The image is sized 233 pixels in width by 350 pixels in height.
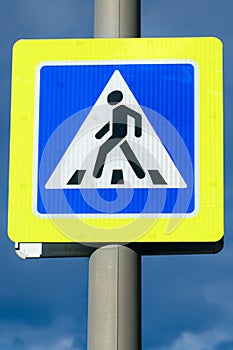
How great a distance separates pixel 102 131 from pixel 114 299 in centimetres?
52

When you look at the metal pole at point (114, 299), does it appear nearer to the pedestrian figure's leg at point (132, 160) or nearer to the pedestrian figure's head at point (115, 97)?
the pedestrian figure's leg at point (132, 160)

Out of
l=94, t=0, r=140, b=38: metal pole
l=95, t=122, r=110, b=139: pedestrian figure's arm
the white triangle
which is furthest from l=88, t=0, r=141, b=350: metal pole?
l=94, t=0, r=140, b=38: metal pole

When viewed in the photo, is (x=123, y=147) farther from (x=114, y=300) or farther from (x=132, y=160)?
(x=114, y=300)

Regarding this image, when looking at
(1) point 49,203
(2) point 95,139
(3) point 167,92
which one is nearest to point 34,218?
(1) point 49,203

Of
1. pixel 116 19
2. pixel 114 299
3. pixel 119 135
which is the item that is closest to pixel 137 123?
pixel 119 135

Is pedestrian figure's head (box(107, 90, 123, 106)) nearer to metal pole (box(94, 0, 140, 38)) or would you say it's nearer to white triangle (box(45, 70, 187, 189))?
white triangle (box(45, 70, 187, 189))

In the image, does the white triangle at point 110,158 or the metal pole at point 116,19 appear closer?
the white triangle at point 110,158

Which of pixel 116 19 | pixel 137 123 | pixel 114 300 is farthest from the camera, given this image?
pixel 116 19

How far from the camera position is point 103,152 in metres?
3.00

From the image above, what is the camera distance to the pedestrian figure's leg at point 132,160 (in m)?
2.98

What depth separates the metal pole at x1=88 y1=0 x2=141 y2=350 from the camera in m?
2.88

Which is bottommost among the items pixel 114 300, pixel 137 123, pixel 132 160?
pixel 114 300

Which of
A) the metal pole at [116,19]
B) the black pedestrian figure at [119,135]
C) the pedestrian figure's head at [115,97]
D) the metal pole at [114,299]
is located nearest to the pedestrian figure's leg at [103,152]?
the black pedestrian figure at [119,135]

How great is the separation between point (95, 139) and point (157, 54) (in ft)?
1.13
